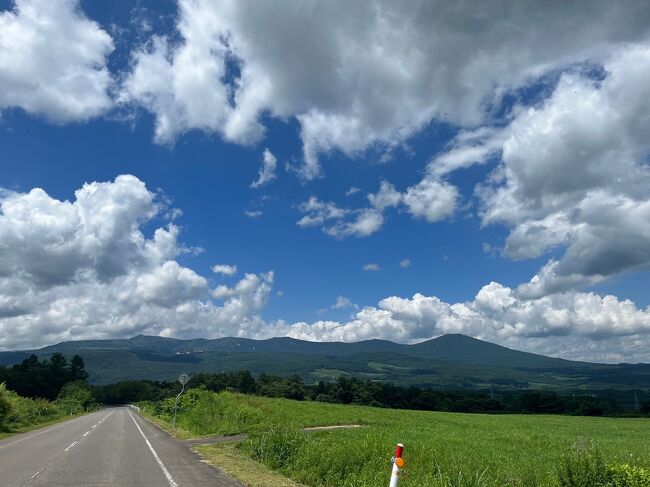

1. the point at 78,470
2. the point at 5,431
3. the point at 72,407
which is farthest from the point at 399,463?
the point at 72,407

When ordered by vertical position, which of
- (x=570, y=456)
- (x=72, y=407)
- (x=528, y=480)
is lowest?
(x=72, y=407)

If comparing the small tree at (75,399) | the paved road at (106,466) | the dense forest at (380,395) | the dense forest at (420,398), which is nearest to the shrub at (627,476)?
the paved road at (106,466)

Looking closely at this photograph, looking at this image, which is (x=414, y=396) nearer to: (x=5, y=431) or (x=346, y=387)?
(x=346, y=387)

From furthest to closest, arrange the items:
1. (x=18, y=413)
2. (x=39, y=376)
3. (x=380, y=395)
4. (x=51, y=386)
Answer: (x=51, y=386)
(x=39, y=376)
(x=380, y=395)
(x=18, y=413)

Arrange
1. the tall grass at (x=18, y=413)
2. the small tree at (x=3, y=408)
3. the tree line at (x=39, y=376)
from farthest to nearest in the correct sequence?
the tree line at (x=39, y=376), the tall grass at (x=18, y=413), the small tree at (x=3, y=408)

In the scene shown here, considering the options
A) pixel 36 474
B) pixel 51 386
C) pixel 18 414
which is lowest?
pixel 51 386

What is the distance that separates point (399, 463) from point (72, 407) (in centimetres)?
10194

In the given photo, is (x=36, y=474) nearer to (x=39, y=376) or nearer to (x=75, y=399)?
(x=75, y=399)

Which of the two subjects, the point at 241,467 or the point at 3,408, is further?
the point at 3,408

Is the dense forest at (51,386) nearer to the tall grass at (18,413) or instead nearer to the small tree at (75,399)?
the small tree at (75,399)

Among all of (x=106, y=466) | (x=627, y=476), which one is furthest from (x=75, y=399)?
(x=627, y=476)

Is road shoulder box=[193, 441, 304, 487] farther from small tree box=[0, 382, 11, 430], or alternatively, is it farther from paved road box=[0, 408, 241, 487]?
small tree box=[0, 382, 11, 430]

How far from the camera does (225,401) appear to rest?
40.2 metres

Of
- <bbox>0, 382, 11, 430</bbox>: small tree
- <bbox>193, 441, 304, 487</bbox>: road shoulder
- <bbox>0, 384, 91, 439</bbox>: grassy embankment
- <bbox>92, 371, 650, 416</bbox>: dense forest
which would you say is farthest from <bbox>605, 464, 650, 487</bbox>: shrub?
<bbox>92, 371, 650, 416</bbox>: dense forest
